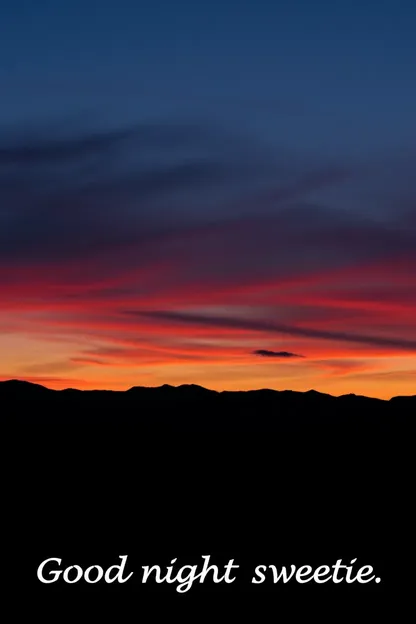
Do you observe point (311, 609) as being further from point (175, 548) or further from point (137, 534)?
point (137, 534)

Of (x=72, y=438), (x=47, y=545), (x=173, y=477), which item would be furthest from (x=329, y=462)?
(x=47, y=545)

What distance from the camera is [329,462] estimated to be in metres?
116

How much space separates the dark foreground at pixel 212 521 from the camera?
49969 mm

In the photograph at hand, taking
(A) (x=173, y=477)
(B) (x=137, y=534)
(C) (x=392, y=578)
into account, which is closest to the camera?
(C) (x=392, y=578)

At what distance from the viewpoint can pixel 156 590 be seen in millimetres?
51562

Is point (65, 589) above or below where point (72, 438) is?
below

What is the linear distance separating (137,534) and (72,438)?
68252 millimetres

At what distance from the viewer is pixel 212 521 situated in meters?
80.1

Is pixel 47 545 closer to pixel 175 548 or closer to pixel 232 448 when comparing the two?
pixel 175 548

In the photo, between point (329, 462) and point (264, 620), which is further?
point (329, 462)

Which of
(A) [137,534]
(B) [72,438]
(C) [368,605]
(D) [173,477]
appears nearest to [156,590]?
(C) [368,605]

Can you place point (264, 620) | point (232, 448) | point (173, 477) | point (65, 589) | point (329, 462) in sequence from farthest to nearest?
point (232, 448), point (329, 462), point (173, 477), point (65, 589), point (264, 620)

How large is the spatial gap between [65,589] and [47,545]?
55.6 feet

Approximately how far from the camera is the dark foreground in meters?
50.0
